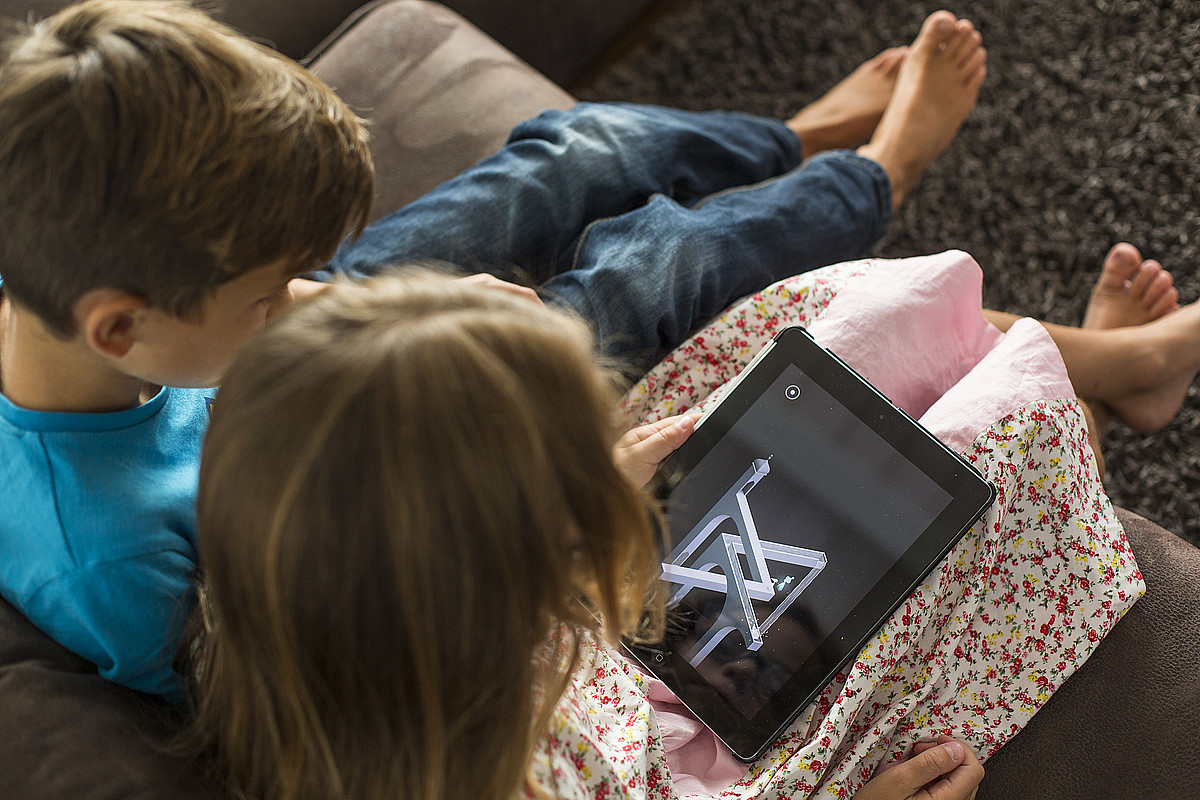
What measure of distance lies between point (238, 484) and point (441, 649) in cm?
15

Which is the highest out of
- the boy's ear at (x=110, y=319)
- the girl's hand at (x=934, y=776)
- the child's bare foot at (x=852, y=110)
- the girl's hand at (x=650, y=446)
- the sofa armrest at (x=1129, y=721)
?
the child's bare foot at (x=852, y=110)

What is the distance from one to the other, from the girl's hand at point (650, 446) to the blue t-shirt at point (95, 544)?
374mm

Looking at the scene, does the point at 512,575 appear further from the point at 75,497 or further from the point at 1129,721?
the point at 1129,721

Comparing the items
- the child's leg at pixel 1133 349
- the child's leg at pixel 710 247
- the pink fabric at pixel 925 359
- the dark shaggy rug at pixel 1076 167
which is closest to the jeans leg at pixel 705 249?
Result: the child's leg at pixel 710 247

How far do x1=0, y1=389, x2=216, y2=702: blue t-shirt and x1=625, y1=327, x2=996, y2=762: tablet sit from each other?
0.42 meters

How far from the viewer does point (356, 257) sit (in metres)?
0.97

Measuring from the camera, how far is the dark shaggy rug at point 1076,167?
121 centimetres

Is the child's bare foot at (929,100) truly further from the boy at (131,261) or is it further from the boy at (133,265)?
the boy at (131,261)

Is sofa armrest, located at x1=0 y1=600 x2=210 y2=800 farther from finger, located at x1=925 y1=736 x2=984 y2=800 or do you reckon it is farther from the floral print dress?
finger, located at x1=925 y1=736 x2=984 y2=800

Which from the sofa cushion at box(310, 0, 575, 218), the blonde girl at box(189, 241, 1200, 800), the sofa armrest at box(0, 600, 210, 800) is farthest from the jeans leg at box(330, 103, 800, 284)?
the sofa armrest at box(0, 600, 210, 800)

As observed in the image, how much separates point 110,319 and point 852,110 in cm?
109

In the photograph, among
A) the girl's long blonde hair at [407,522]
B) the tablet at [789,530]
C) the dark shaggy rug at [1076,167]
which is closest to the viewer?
the girl's long blonde hair at [407,522]

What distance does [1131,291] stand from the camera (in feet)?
3.87

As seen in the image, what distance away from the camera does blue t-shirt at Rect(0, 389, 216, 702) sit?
0.65 metres
